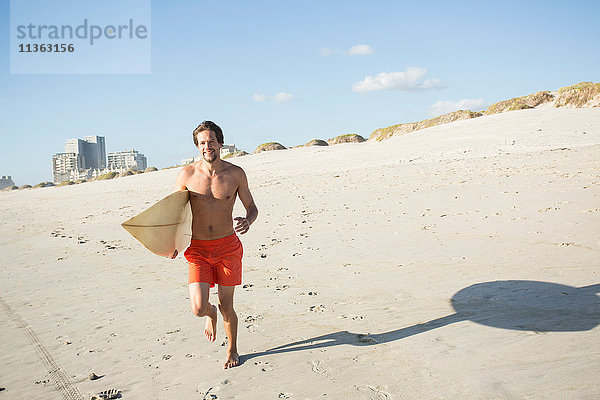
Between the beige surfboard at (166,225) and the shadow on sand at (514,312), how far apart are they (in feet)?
3.76

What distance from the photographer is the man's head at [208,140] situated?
392 cm

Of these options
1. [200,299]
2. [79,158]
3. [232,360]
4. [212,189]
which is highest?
[79,158]

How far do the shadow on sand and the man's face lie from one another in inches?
68.4

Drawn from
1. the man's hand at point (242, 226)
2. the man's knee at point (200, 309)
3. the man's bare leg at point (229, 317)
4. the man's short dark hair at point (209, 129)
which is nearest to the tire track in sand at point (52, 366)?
the man's knee at point (200, 309)

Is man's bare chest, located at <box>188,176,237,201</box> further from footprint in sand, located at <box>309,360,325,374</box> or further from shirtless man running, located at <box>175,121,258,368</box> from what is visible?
footprint in sand, located at <box>309,360,325,374</box>

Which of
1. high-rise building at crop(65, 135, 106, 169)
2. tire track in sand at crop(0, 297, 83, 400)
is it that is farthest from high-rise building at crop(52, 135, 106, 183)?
tire track in sand at crop(0, 297, 83, 400)

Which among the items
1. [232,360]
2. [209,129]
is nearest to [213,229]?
[209,129]

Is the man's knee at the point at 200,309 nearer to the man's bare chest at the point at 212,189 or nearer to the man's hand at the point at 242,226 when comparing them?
the man's hand at the point at 242,226

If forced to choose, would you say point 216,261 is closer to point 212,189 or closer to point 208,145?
point 212,189

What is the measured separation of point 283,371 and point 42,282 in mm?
5139

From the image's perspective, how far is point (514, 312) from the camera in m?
4.21

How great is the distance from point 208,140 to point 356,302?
7.83 feet

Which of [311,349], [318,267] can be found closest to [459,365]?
[311,349]

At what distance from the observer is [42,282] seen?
273 inches
